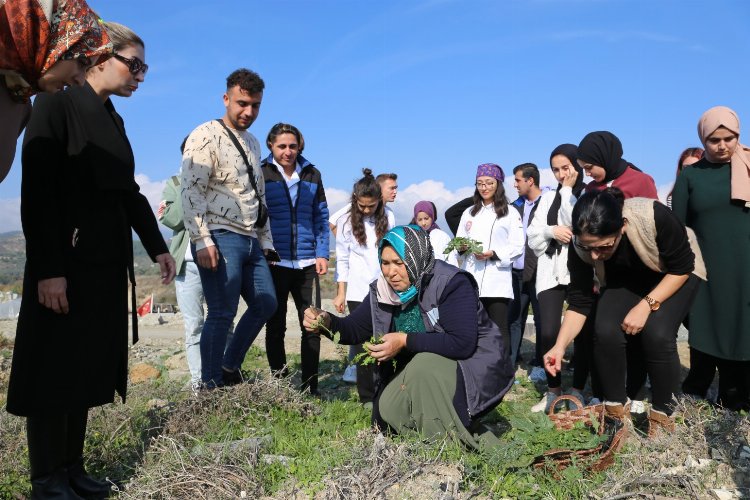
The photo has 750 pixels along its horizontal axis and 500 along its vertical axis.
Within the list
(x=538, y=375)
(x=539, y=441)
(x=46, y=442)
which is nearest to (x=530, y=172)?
(x=538, y=375)

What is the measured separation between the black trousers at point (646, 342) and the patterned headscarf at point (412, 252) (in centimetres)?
122

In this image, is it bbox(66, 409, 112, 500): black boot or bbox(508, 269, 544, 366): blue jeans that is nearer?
bbox(66, 409, 112, 500): black boot

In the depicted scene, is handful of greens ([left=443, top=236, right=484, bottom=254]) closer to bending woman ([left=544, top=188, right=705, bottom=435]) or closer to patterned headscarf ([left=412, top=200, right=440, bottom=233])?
patterned headscarf ([left=412, top=200, right=440, bottom=233])

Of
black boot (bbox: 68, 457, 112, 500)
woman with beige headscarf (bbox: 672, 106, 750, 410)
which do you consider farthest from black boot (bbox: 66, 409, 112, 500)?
woman with beige headscarf (bbox: 672, 106, 750, 410)

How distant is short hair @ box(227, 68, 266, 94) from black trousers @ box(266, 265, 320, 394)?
151 cm

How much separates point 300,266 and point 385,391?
68.6 inches

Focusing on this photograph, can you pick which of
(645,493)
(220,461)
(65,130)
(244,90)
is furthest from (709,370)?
(65,130)

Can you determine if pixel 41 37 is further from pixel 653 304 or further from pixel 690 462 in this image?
pixel 690 462

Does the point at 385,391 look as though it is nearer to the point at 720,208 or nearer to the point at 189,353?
the point at 189,353

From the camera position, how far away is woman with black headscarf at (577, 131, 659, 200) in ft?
15.3

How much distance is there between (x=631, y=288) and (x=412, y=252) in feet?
4.87

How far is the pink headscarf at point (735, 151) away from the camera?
4309 mm

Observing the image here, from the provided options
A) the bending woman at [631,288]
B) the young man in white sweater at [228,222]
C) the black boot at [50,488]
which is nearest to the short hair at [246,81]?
the young man in white sweater at [228,222]

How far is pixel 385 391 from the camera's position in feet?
12.7
